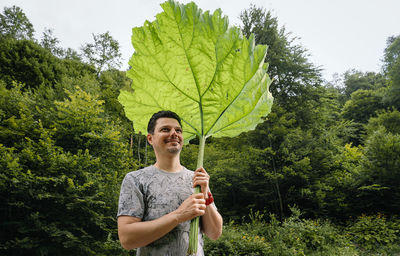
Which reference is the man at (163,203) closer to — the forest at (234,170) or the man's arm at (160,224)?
the man's arm at (160,224)

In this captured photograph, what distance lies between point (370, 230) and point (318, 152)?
3.74m

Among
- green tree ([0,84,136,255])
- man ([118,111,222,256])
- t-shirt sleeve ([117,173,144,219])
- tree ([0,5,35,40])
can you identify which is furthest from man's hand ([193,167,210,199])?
tree ([0,5,35,40])

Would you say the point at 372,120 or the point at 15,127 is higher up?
the point at 372,120

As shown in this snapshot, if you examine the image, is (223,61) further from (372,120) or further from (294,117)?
(372,120)

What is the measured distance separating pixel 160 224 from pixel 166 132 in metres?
0.51

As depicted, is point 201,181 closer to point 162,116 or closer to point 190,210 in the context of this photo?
point 190,210

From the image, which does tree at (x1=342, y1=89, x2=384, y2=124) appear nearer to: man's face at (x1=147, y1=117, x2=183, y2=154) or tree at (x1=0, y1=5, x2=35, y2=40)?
man's face at (x1=147, y1=117, x2=183, y2=154)

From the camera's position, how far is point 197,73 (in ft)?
4.05

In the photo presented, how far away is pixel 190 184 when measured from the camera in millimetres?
1344

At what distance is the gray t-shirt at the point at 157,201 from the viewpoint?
113cm

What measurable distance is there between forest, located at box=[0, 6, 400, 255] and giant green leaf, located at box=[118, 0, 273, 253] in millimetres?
5779

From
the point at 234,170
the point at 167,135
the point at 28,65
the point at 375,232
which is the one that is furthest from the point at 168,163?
the point at 28,65

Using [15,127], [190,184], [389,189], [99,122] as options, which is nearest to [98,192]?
[99,122]

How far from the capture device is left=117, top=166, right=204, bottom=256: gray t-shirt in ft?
3.72
